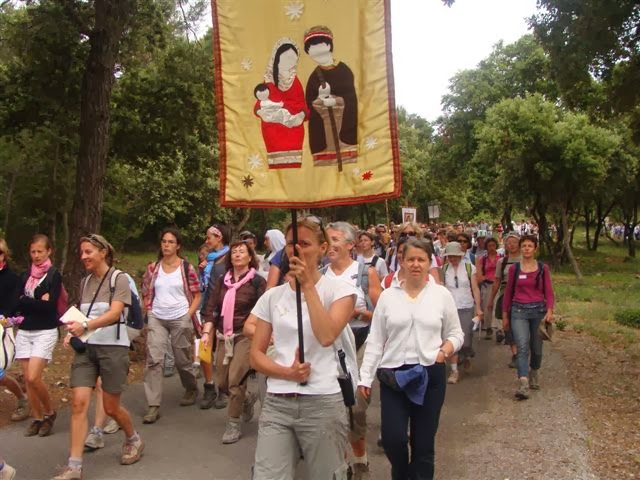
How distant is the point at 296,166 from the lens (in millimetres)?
3783

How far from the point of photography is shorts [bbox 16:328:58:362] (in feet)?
20.0

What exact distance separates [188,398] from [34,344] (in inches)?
79.6

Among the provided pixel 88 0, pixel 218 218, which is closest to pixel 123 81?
pixel 88 0

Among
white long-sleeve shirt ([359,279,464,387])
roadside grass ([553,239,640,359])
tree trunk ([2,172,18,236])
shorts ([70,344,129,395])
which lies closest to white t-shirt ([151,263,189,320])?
shorts ([70,344,129,395])

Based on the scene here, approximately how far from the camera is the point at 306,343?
3555 millimetres

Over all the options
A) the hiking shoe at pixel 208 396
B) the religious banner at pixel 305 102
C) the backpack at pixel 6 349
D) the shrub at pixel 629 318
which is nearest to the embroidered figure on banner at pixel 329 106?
the religious banner at pixel 305 102

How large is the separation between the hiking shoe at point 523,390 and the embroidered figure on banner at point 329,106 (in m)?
5.04

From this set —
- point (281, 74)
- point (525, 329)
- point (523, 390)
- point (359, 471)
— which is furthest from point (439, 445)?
point (281, 74)

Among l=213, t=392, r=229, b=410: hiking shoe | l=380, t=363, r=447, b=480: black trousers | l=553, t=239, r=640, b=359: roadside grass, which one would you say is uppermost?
l=380, t=363, r=447, b=480: black trousers

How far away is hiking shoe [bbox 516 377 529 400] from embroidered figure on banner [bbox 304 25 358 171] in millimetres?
5045

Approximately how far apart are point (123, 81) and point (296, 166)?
1156cm

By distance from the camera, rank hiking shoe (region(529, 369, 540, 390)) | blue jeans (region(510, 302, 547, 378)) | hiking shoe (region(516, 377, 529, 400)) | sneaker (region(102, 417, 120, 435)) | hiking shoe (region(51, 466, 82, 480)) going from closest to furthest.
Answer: hiking shoe (region(51, 466, 82, 480)) → sneaker (region(102, 417, 120, 435)) → hiking shoe (region(516, 377, 529, 400)) → blue jeans (region(510, 302, 547, 378)) → hiking shoe (region(529, 369, 540, 390))

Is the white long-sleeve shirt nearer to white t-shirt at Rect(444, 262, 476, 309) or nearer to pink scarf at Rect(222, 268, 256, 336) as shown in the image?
pink scarf at Rect(222, 268, 256, 336)

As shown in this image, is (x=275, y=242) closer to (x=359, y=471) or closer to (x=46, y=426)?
(x=359, y=471)
